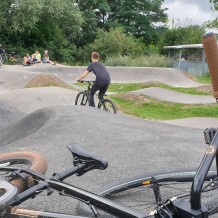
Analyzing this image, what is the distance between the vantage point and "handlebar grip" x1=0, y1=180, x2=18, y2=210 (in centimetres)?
198

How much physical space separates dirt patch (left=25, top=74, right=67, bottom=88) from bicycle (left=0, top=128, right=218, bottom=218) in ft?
51.2

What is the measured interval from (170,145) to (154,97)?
464 inches

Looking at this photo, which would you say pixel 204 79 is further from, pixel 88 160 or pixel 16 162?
pixel 88 160

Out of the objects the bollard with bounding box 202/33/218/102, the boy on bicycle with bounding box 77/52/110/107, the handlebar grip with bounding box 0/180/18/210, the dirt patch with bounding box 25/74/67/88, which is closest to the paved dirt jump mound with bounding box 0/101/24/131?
the boy on bicycle with bounding box 77/52/110/107

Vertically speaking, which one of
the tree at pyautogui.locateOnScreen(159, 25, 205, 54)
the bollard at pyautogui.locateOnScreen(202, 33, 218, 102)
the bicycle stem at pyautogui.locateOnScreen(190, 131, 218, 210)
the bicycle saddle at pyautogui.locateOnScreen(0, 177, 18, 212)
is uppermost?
the tree at pyautogui.locateOnScreen(159, 25, 205, 54)

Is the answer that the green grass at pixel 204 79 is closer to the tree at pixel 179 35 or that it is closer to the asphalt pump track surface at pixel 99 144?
the tree at pixel 179 35

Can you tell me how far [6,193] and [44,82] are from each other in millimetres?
17120

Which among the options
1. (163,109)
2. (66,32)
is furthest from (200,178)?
(66,32)

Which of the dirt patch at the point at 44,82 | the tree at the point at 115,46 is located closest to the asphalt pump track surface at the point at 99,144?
the dirt patch at the point at 44,82

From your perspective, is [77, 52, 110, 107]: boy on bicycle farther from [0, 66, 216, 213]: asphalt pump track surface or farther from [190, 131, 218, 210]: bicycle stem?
[190, 131, 218, 210]: bicycle stem

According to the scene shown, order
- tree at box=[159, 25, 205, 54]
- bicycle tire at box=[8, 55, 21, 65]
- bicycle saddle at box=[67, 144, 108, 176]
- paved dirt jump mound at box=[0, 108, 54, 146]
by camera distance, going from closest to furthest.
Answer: bicycle saddle at box=[67, 144, 108, 176] → paved dirt jump mound at box=[0, 108, 54, 146] → bicycle tire at box=[8, 55, 21, 65] → tree at box=[159, 25, 205, 54]

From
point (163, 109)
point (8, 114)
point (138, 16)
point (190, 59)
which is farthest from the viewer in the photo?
point (138, 16)

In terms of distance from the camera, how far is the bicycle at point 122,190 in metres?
1.82

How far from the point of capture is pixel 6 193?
2078mm
